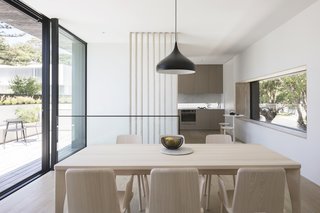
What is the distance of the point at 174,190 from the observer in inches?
61.5

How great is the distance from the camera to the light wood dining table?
74.1 inches

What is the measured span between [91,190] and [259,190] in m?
1.17

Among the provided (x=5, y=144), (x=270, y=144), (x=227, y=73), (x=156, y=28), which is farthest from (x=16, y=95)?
(x=227, y=73)

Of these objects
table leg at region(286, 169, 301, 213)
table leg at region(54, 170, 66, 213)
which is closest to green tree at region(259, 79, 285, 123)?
table leg at region(286, 169, 301, 213)

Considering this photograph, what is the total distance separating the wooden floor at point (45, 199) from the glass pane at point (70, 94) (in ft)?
3.94

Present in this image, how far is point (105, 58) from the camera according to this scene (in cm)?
566

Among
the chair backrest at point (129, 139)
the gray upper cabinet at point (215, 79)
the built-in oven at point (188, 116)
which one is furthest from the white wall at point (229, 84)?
the chair backrest at point (129, 139)

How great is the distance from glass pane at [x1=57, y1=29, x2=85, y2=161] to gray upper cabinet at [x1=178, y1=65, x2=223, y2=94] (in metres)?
4.67

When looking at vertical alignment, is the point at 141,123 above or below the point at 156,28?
below

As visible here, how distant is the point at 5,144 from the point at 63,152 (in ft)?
4.75

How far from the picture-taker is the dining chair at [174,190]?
1543 mm

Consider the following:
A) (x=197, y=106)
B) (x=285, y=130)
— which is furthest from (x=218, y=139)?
(x=197, y=106)

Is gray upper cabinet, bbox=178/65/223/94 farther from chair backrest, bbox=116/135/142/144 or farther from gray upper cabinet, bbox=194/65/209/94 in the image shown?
chair backrest, bbox=116/135/142/144

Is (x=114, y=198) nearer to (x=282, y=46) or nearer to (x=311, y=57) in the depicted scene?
(x=311, y=57)
